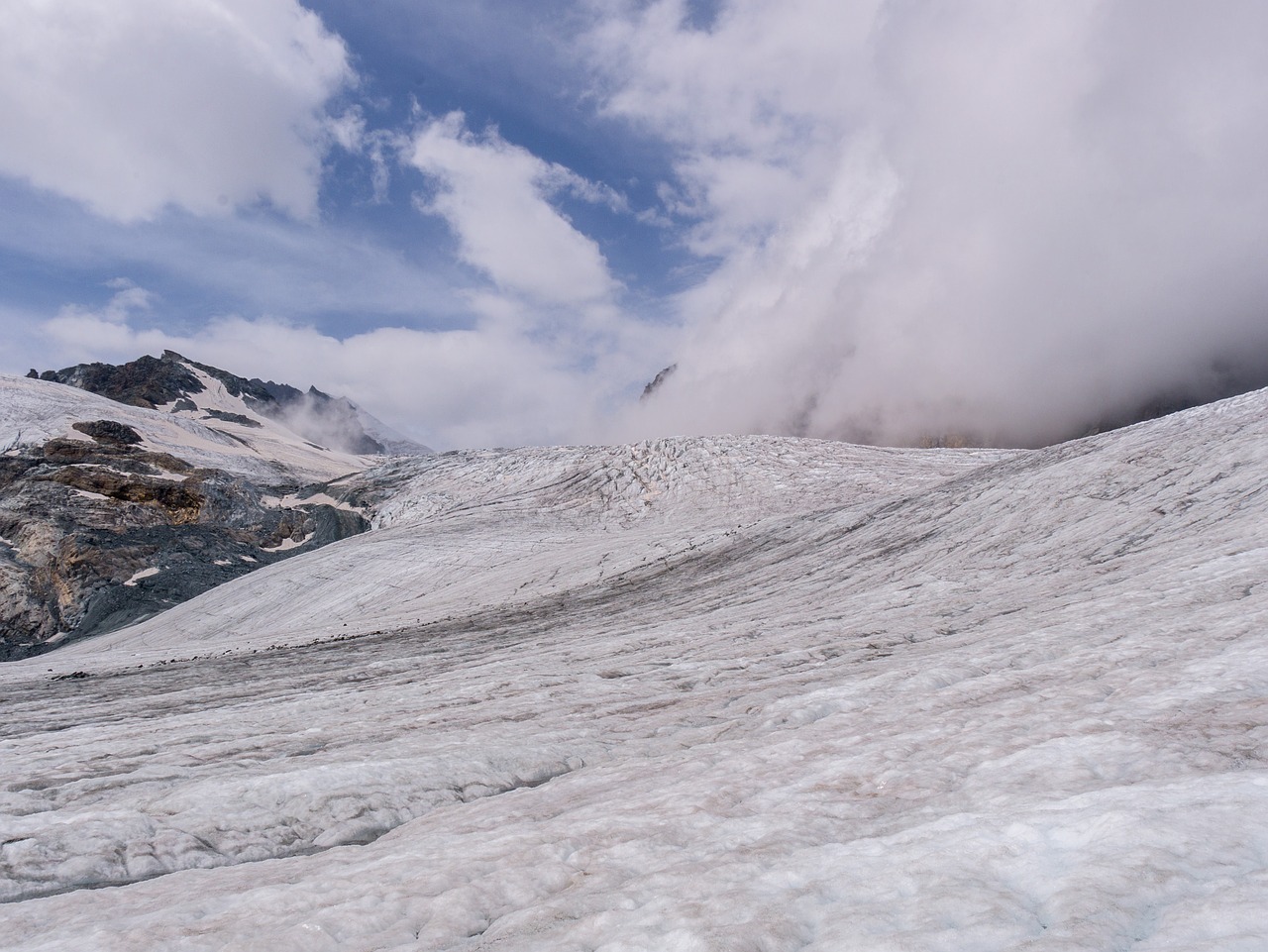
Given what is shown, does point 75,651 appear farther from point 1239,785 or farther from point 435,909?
point 1239,785

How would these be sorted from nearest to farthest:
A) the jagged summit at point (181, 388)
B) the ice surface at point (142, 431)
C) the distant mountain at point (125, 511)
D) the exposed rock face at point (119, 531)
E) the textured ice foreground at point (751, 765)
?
the textured ice foreground at point (751, 765)
the exposed rock face at point (119, 531)
the distant mountain at point (125, 511)
the ice surface at point (142, 431)
the jagged summit at point (181, 388)

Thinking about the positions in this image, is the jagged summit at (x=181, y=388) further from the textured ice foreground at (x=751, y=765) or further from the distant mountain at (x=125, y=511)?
the textured ice foreground at (x=751, y=765)

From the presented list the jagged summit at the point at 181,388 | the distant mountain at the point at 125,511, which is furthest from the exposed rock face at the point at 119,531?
the jagged summit at the point at 181,388

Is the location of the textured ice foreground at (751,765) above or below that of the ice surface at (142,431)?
below

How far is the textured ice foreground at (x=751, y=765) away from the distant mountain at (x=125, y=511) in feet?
106

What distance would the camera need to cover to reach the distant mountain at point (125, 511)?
4947 centimetres

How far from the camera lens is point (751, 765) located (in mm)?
7965

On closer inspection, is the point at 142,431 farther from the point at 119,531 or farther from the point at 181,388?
the point at 181,388

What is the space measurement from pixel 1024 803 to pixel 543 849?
3832mm

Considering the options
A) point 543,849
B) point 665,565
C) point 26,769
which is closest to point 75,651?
point 665,565

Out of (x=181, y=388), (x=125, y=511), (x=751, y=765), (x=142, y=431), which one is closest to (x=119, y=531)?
(x=125, y=511)

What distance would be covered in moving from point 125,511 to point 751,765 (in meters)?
69.8

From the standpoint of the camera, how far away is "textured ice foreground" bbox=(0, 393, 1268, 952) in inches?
193

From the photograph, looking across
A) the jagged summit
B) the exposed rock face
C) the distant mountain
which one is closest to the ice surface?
the distant mountain
